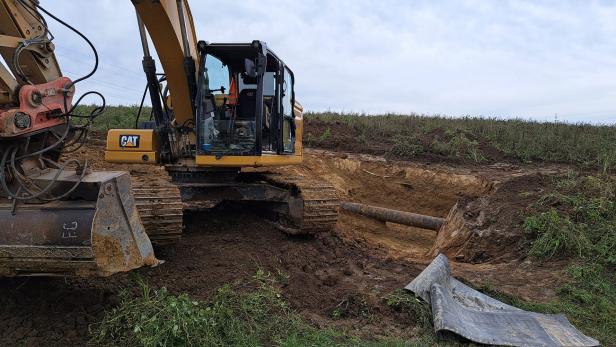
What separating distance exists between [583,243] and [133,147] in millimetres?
5856

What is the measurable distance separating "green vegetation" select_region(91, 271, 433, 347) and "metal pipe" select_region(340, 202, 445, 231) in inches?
228

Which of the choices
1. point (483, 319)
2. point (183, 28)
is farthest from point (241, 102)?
point (483, 319)

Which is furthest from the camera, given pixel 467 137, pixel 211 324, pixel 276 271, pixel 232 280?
pixel 467 137

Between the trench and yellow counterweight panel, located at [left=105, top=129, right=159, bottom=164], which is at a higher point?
yellow counterweight panel, located at [left=105, top=129, right=159, bottom=164]

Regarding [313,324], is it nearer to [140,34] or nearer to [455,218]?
[140,34]

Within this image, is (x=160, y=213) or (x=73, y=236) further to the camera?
(x=160, y=213)

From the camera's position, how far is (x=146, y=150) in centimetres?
673

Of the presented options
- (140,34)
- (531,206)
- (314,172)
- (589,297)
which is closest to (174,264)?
(140,34)

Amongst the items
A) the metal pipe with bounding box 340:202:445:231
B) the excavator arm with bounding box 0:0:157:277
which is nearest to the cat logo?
the excavator arm with bounding box 0:0:157:277

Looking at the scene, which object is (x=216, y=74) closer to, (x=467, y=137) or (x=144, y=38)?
(x=144, y=38)

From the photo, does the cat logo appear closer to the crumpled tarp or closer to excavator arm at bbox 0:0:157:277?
excavator arm at bbox 0:0:157:277

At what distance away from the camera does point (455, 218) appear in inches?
367

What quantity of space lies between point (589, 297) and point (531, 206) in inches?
102

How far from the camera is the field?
4.09 metres
